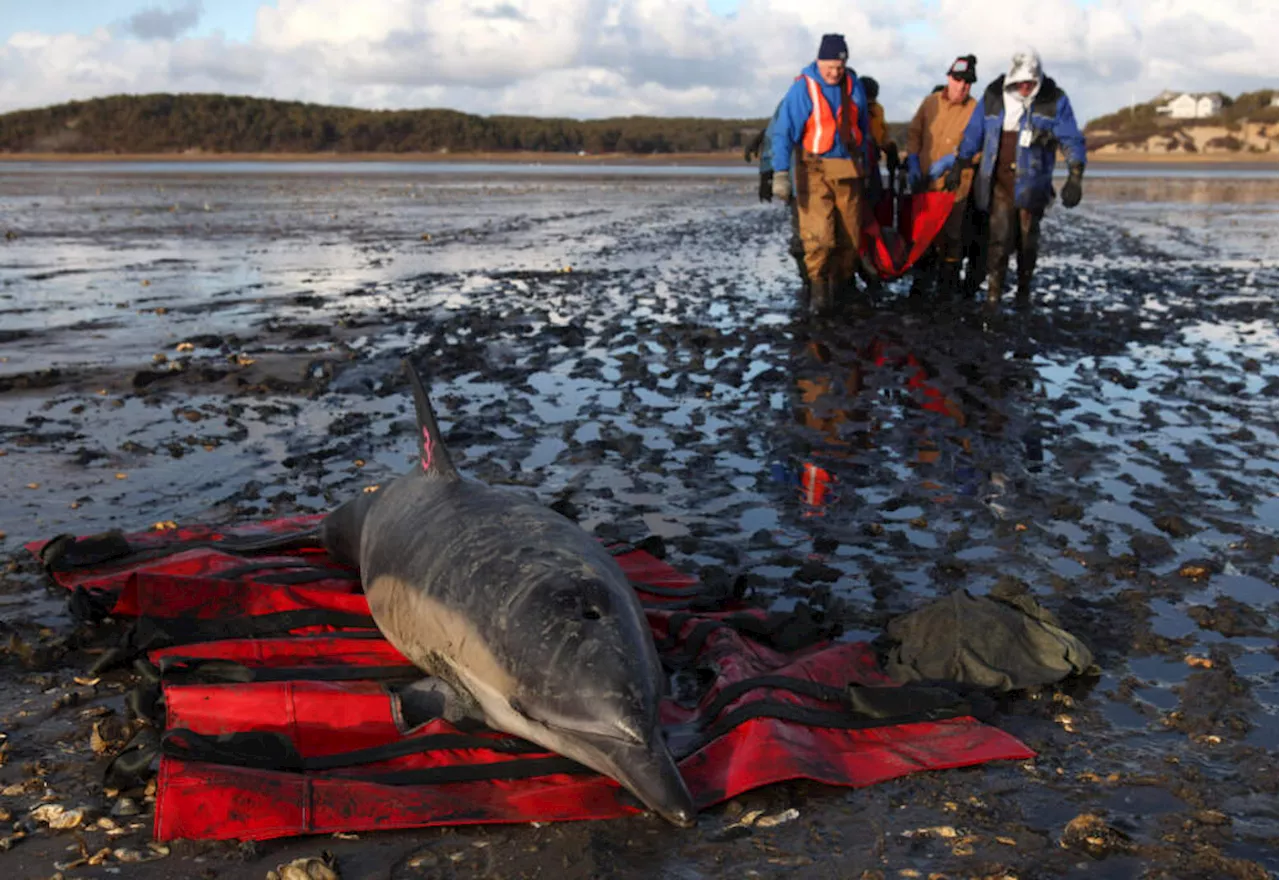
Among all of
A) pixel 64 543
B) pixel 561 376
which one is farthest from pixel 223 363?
pixel 64 543

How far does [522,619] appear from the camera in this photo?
150 inches

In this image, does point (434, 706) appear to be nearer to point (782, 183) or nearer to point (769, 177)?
point (782, 183)

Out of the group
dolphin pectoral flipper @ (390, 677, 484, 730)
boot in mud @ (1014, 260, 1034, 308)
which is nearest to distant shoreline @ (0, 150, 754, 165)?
boot in mud @ (1014, 260, 1034, 308)

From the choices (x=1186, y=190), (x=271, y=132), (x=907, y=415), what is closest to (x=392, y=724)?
(x=907, y=415)

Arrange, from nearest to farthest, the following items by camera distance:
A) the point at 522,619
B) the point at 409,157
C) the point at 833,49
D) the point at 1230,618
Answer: the point at 522,619 → the point at 1230,618 → the point at 833,49 → the point at 409,157

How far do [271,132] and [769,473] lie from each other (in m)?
103

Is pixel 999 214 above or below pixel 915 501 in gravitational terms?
above

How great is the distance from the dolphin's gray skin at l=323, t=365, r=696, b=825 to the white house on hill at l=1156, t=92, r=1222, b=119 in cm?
10912

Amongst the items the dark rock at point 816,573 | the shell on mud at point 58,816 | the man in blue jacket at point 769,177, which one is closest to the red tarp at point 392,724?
the shell on mud at point 58,816

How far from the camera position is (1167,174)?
60.8 m

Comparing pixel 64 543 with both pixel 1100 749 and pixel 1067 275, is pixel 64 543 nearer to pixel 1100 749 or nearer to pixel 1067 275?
pixel 1100 749

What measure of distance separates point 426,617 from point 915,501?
3.35 meters

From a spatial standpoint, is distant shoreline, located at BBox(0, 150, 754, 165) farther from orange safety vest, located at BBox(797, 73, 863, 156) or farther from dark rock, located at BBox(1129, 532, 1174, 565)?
dark rock, located at BBox(1129, 532, 1174, 565)

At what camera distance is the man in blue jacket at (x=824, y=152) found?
11.5 m
